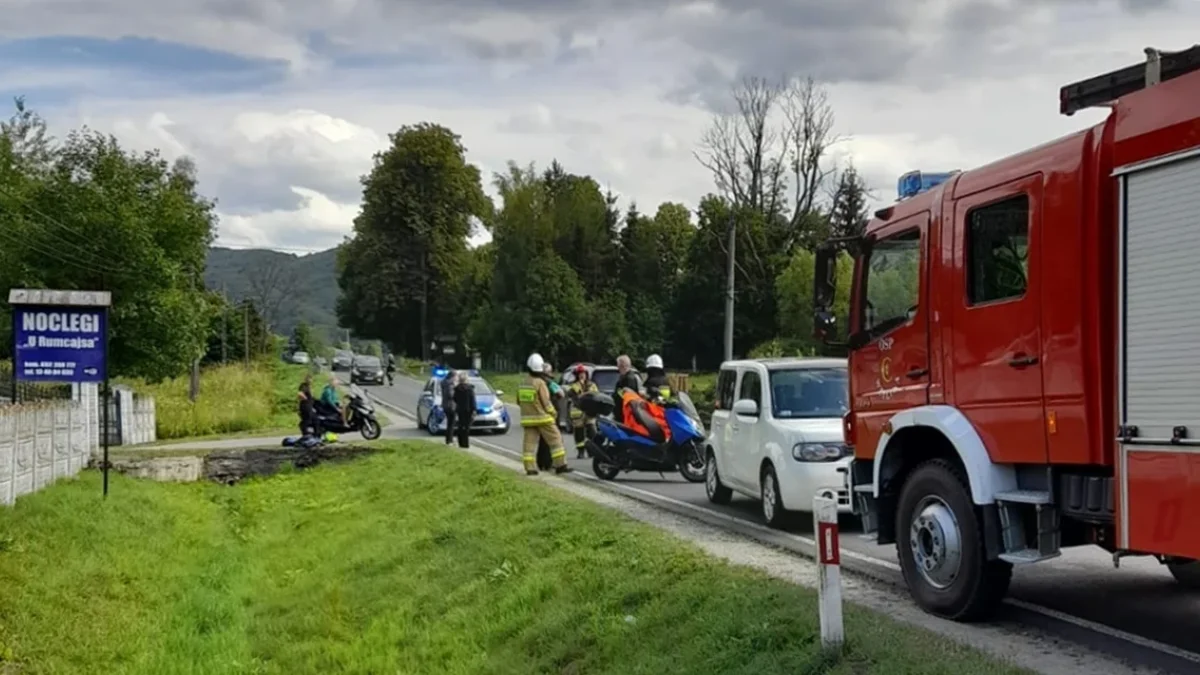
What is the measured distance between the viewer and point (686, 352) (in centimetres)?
7175

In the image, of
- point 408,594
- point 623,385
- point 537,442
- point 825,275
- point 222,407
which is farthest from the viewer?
point 222,407

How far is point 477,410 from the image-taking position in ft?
101

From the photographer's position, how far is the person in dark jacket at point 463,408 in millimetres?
25750

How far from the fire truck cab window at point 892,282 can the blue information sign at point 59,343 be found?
49.3 ft

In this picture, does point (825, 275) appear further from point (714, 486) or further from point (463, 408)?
point (463, 408)

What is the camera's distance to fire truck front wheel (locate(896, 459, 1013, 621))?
7.39 metres

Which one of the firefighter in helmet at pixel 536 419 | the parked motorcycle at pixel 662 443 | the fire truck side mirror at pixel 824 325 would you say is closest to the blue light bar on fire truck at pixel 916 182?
the fire truck side mirror at pixel 824 325

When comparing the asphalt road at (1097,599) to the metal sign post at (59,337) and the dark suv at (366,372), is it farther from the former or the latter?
the dark suv at (366,372)

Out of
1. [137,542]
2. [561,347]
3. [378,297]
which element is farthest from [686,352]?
[137,542]

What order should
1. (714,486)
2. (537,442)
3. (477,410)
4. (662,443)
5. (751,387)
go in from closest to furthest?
(751,387), (714,486), (662,443), (537,442), (477,410)

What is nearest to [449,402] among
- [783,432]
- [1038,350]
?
[783,432]

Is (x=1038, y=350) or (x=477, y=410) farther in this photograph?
(x=477, y=410)

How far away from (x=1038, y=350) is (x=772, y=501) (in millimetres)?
5688

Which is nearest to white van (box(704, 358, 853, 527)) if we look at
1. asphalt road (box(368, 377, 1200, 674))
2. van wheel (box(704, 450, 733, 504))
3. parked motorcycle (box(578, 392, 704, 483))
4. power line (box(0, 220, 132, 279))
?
van wheel (box(704, 450, 733, 504))
